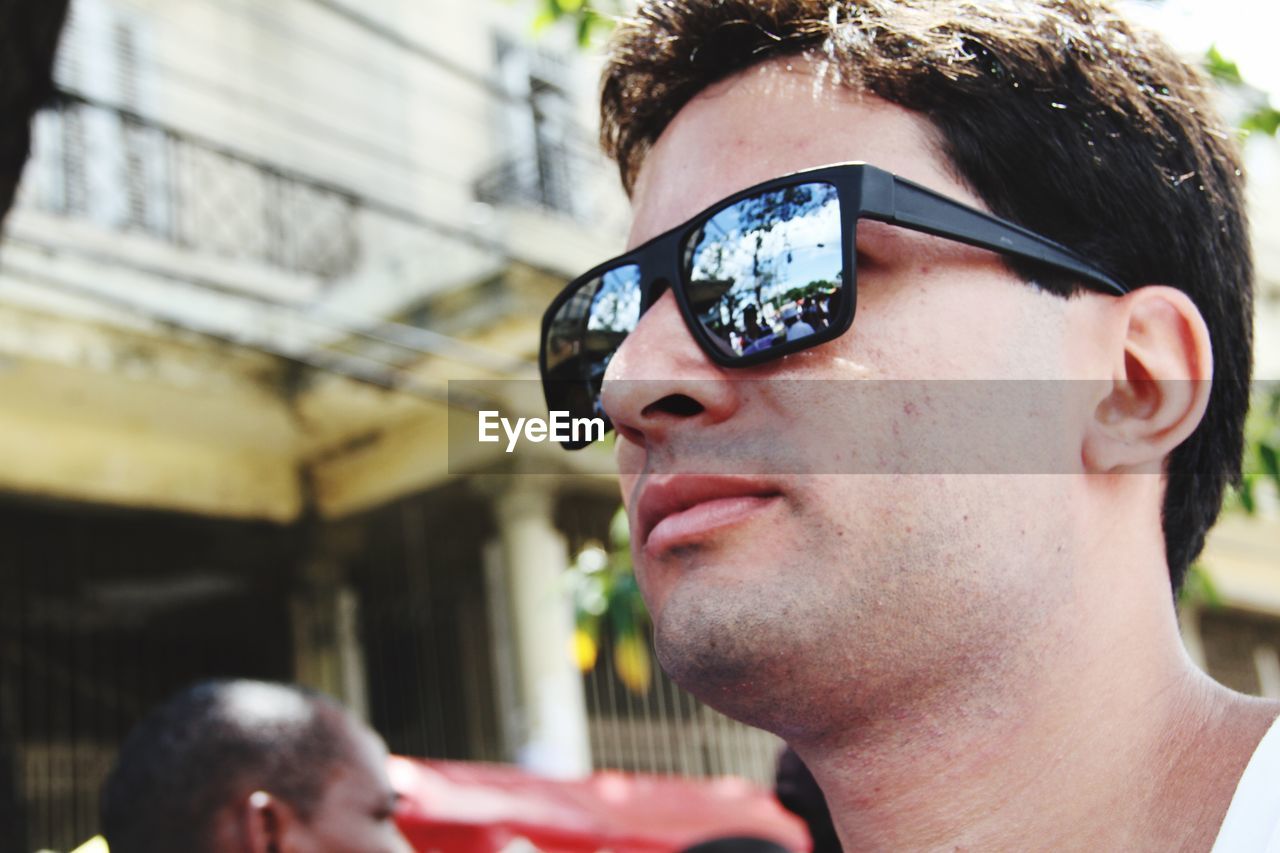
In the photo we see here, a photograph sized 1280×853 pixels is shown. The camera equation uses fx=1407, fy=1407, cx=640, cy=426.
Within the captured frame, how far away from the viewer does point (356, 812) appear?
9.14 feet

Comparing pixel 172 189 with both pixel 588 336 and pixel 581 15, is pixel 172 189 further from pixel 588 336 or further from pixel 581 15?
pixel 588 336

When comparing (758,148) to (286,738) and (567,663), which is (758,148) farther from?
(567,663)

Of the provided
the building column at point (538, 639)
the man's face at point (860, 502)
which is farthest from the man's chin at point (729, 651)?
the building column at point (538, 639)

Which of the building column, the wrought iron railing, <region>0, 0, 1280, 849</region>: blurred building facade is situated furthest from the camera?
the building column

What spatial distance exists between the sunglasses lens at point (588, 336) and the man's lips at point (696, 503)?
272mm

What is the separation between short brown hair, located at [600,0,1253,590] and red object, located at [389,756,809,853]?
7.25 feet

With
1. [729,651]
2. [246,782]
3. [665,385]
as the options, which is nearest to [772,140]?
[665,385]

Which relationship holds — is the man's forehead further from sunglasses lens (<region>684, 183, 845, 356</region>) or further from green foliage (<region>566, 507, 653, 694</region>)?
green foliage (<region>566, 507, 653, 694</region>)

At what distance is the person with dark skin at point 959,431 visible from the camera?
1381mm

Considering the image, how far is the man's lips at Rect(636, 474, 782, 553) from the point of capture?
4.67 feet

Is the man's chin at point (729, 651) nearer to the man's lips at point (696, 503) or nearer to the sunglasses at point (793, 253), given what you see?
the man's lips at point (696, 503)

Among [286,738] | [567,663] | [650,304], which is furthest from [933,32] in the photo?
[567,663]

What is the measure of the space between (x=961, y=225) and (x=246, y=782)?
1.84 m

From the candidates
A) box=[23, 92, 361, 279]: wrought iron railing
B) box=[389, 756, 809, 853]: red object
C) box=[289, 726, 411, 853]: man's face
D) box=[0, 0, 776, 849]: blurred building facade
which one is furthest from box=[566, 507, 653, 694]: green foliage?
box=[23, 92, 361, 279]: wrought iron railing
